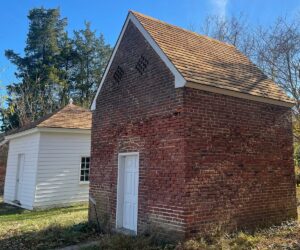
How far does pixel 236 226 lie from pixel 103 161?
4.99 metres

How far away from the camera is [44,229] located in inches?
443

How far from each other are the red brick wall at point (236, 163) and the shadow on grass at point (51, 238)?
395cm

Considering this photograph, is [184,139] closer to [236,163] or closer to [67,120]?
[236,163]

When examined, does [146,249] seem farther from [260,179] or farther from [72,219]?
[72,219]

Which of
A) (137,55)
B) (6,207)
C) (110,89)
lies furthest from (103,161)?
(6,207)

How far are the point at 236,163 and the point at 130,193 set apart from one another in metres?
3.42

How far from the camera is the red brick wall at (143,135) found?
8992 millimetres

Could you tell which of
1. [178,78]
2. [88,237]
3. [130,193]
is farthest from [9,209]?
[178,78]

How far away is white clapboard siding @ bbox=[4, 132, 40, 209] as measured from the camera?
1631 cm

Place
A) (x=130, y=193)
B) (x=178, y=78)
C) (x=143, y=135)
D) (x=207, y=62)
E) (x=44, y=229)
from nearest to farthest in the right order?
(x=178, y=78)
(x=143, y=135)
(x=130, y=193)
(x=207, y=62)
(x=44, y=229)

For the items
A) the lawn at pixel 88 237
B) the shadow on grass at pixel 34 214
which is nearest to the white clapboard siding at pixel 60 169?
the shadow on grass at pixel 34 214

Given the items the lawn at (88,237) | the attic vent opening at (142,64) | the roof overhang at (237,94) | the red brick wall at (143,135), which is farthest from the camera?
the attic vent opening at (142,64)

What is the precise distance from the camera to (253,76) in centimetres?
1199

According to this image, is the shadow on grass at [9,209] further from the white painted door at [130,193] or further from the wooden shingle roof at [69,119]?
the white painted door at [130,193]
